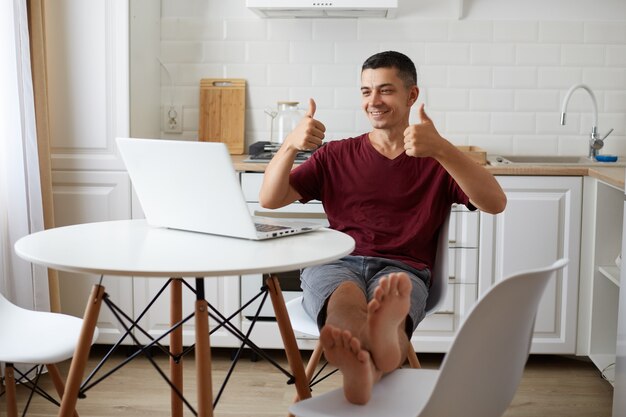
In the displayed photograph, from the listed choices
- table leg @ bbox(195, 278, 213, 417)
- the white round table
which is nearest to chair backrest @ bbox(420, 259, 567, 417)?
the white round table

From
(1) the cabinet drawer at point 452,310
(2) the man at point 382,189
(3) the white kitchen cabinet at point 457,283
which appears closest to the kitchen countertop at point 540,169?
(3) the white kitchen cabinet at point 457,283

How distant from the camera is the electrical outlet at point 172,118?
165 inches

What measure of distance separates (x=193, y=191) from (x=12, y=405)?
0.86m

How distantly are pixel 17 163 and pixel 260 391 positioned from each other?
4.18 ft

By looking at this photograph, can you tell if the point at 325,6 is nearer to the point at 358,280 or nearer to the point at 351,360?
the point at 358,280

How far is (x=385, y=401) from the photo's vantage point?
1805mm

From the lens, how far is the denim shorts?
7.60 feet

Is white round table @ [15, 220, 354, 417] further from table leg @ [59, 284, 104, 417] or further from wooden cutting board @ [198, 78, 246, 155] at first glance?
wooden cutting board @ [198, 78, 246, 155]

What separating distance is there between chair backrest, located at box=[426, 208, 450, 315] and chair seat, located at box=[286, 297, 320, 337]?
356mm

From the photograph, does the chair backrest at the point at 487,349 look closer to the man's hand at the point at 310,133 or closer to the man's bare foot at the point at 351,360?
the man's bare foot at the point at 351,360

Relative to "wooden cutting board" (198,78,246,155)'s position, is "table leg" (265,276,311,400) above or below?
below

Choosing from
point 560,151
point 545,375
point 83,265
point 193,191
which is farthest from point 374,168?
point 560,151

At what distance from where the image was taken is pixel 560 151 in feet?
13.5

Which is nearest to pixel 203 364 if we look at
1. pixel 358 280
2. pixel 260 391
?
pixel 358 280
